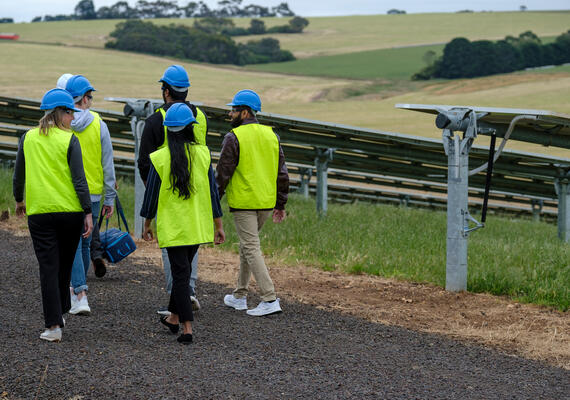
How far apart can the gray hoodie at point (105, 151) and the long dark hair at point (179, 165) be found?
123cm

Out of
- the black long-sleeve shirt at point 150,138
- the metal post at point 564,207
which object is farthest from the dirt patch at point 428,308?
the metal post at point 564,207

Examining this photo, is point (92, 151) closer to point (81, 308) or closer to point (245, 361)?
point (81, 308)

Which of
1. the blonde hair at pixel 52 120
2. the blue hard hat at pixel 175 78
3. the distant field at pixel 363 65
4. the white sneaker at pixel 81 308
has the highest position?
the blue hard hat at pixel 175 78

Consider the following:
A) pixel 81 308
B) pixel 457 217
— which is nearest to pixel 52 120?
pixel 81 308

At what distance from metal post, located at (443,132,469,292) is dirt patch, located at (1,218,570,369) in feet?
0.57

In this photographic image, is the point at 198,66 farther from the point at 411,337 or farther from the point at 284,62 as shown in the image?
the point at 411,337

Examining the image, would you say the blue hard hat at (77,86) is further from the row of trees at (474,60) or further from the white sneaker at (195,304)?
the row of trees at (474,60)

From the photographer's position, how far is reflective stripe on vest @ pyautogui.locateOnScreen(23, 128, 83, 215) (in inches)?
227

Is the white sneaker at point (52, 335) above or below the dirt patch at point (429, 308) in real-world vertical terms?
above

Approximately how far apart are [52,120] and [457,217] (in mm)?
4118

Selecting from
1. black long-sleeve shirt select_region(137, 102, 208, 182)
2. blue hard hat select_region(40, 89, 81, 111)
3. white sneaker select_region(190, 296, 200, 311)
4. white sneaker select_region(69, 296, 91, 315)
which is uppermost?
blue hard hat select_region(40, 89, 81, 111)

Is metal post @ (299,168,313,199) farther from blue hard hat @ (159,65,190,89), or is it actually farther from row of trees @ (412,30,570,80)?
row of trees @ (412,30,570,80)

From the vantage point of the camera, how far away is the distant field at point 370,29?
83.6 metres

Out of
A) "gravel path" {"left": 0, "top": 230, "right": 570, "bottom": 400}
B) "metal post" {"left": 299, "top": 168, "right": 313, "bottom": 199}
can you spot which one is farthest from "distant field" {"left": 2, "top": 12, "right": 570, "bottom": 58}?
"gravel path" {"left": 0, "top": 230, "right": 570, "bottom": 400}
